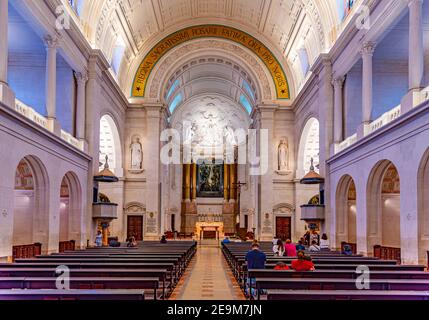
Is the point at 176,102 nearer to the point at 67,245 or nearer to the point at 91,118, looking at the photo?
the point at 91,118

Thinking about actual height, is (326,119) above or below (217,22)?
below

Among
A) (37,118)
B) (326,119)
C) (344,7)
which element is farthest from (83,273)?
(344,7)

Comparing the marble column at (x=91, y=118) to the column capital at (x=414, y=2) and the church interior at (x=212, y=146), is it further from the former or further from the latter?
the column capital at (x=414, y=2)

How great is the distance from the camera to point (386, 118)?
55.7 ft

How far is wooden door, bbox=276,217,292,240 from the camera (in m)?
32.5

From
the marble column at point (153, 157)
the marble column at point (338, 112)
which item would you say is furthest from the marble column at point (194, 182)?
the marble column at point (338, 112)

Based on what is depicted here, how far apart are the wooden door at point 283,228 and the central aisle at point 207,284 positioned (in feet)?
44.9

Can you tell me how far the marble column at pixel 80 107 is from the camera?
2267 cm

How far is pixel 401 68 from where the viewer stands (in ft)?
72.8

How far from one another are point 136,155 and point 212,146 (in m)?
14.2

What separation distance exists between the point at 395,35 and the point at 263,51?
13.9m

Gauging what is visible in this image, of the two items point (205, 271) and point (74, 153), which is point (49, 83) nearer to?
point (74, 153)
